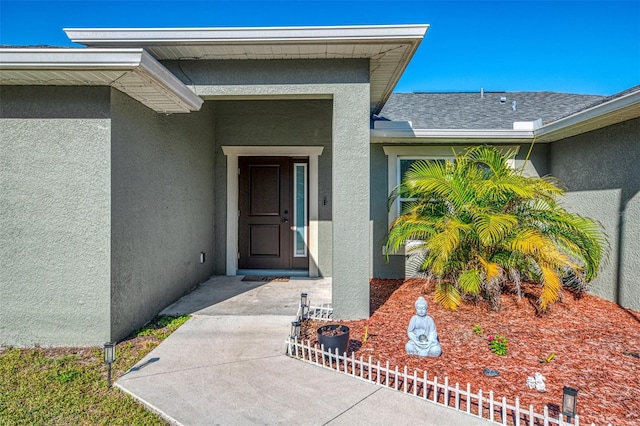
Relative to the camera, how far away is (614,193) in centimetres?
573

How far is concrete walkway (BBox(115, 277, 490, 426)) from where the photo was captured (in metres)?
2.66

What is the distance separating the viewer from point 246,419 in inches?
104

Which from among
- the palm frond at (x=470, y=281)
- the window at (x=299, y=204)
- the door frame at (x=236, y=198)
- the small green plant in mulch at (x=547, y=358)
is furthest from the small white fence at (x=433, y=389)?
the window at (x=299, y=204)

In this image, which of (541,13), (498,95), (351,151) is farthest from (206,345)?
(498,95)

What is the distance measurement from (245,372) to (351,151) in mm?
2711

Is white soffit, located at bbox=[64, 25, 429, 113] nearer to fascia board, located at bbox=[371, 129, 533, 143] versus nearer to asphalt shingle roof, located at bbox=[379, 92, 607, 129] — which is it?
fascia board, located at bbox=[371, 129, 533, 143]

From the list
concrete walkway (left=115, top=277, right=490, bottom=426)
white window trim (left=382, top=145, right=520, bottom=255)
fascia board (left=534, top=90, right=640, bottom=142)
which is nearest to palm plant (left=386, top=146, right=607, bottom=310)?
fascia board (left=534, top=90, right=640, bottom=142)

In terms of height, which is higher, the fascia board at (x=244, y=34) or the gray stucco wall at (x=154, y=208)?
the fascia board at (x=244, y=34)

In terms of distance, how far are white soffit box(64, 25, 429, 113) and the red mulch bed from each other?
325cm

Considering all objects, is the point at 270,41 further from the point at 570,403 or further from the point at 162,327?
the point at 570,403

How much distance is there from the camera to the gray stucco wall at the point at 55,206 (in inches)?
152

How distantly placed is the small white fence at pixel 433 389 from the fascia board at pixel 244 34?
3.22 m

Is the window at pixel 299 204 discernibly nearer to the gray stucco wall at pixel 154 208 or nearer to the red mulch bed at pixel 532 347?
the gray stucco wall at pixel 154 208

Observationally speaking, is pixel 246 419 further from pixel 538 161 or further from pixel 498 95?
pixel 498 95
